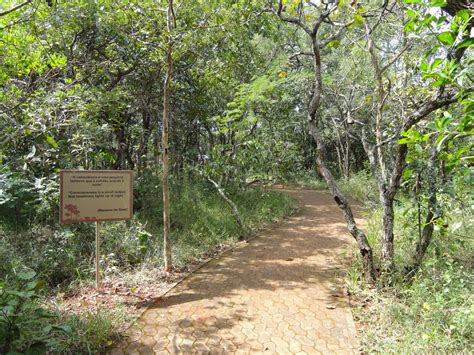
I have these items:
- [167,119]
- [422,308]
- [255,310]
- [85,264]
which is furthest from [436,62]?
[85,264]

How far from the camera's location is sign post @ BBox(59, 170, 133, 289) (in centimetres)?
404

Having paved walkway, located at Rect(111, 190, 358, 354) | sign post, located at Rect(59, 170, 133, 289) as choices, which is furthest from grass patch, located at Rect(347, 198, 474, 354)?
sign post, located at Rect(59, 170, 133, 289)

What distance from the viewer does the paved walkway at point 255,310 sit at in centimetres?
324

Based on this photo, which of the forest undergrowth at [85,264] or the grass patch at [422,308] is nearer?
the forest undergrowth at [85,264]

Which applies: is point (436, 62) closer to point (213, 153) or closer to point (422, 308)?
point (422, 308)

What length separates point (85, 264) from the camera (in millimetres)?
4938

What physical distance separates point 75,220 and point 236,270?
103 inches

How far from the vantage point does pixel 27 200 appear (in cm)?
530

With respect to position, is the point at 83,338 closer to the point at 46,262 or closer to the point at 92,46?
the point at 46,262

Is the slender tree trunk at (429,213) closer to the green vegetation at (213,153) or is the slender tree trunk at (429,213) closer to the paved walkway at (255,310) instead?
the green vegetation at (213,153)

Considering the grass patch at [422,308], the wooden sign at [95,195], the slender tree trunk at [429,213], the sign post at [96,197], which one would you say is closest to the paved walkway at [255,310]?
the grass patch at [422,308]

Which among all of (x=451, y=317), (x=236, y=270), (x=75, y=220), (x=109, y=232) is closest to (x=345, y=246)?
(x=236, y=270)

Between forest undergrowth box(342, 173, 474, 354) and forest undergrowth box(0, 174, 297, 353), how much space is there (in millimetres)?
2722

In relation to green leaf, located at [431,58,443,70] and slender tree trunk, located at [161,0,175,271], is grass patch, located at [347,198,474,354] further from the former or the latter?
slender tree trunk, located at [161,0,175,271]
